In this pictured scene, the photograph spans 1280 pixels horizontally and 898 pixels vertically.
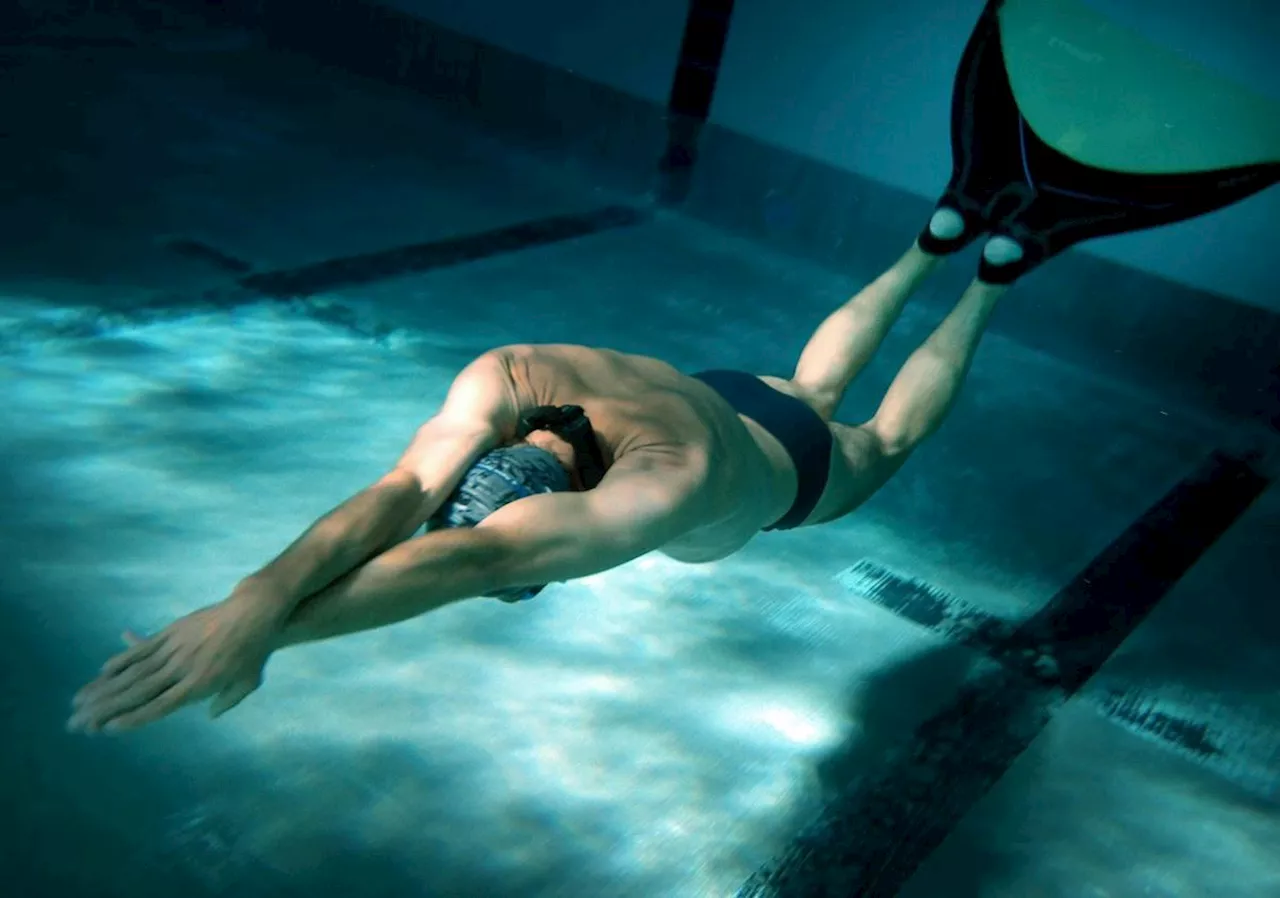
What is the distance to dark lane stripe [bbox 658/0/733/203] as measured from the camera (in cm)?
626

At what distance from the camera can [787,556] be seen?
347cm

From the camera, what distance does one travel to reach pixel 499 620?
2887 mm

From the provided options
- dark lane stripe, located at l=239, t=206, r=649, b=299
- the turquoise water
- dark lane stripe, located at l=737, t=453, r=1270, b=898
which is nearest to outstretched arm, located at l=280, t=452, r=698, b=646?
the turquoise water

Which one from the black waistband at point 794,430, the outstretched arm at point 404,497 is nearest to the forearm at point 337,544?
the outstretched arm at point 404,497

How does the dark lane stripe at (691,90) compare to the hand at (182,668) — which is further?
the dark lane stripe at (691,90)

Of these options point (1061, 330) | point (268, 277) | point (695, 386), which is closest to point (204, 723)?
point (695, 386)

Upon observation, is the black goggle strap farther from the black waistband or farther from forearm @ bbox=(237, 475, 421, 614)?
the black waistband

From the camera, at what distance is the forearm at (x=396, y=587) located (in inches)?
66.3

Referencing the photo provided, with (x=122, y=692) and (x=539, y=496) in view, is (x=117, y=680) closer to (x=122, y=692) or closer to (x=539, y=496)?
(x=122, y=692)

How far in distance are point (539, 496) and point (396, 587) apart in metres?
0.32

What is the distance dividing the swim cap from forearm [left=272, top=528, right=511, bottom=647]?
0.21 meters

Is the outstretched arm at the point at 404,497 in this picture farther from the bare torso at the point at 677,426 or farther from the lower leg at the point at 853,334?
the lower leg at the point at 853,334

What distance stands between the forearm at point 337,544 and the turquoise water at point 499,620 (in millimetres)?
734

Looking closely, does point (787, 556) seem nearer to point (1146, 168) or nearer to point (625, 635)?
point (625, 635)
